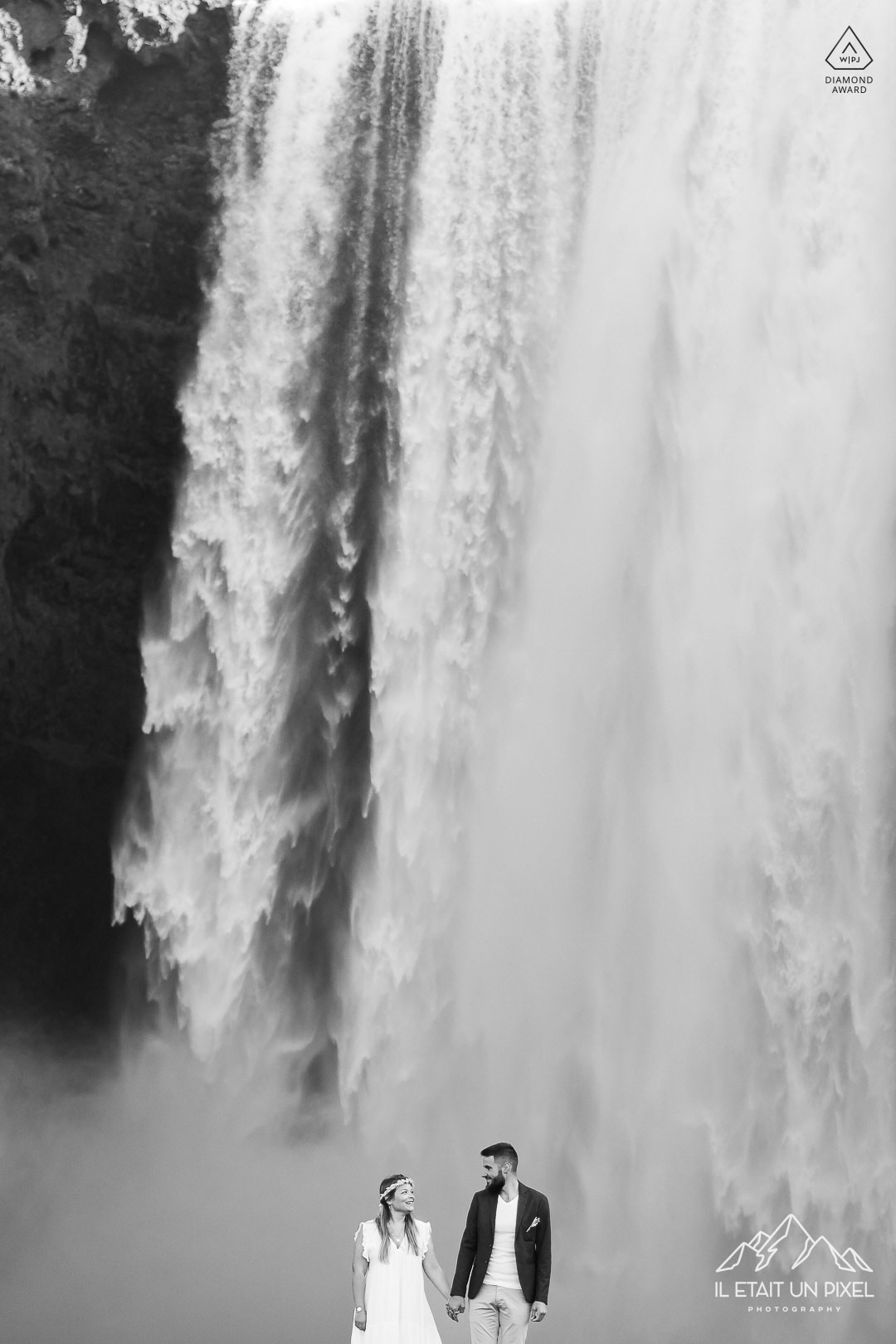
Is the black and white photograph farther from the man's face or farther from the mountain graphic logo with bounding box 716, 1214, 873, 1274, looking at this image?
the man's face

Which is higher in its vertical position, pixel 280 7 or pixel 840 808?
pixel 280 7

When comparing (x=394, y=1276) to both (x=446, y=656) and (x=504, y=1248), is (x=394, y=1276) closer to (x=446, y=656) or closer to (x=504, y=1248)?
(x=504, y=1248)

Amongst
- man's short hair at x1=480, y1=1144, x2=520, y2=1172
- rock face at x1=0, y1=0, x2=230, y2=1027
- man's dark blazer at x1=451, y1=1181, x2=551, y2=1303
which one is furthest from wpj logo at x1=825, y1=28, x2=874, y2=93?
Answer: man's dark blazer at x1=451, y1=1181, x2=551, y2=1303

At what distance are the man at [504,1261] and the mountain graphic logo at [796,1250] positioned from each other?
6.12m

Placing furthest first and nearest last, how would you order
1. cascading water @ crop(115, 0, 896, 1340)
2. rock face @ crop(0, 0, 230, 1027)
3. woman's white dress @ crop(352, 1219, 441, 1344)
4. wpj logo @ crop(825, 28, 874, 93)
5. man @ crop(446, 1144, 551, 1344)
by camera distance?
rock face @ crop(0, 0, 230, 1027), wpj logo @ crop(825, 28, 874, 93), cascading water @ crop(115, 0, 896, 1340), man @ crop(446, 1144, 551, 1344), woman's white dress @ crop(352, 1219, 441, 1344)

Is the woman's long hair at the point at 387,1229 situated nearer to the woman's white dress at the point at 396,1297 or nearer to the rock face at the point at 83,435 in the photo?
the woman's white dress at the point at 396,1297

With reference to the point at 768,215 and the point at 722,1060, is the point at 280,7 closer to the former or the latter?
the point at 768,215

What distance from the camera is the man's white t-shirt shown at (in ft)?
19.1

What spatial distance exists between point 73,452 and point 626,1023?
7.07m

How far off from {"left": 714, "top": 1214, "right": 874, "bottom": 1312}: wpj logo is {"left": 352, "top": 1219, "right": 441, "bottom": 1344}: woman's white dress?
6546 millimetres

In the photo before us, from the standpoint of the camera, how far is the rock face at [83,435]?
1363cm

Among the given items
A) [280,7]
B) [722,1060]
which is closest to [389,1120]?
[722,1060]

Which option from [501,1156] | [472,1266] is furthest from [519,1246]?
[501,1156]

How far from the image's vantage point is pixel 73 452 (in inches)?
542
